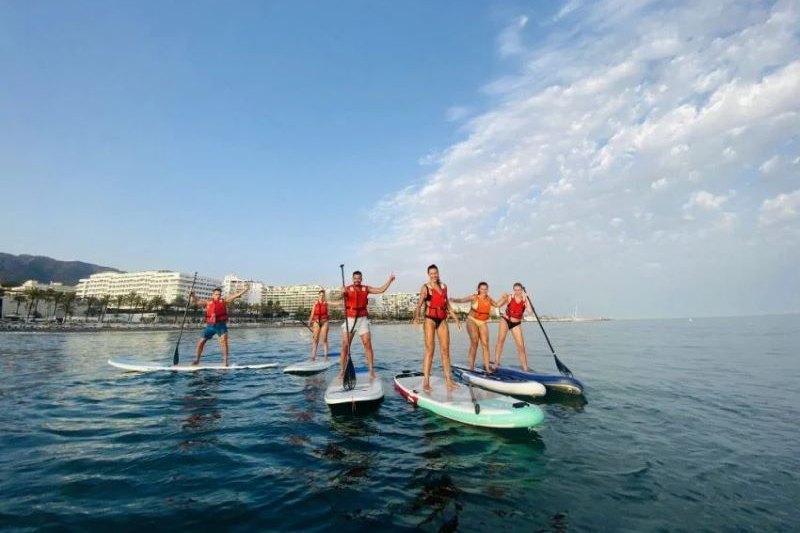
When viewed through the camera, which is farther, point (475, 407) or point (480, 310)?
point (480, 310)

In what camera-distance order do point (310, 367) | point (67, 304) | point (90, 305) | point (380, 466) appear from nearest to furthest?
point (380, 466) < point (310, 367) < point (67, 304) < point (90, 305)

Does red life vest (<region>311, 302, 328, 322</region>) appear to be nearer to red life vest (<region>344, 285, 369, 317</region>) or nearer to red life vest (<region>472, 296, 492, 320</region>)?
red life vest (<region>344, 285, 369, 317</region>)

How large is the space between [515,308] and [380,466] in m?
10.2

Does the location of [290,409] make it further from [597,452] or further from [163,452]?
[597,452]

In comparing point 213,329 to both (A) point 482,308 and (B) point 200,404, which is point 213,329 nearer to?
(B) point 200,404

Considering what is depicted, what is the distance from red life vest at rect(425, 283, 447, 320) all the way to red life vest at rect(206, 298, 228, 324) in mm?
10795

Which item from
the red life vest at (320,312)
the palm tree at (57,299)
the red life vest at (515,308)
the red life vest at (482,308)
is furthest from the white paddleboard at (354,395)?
the palm tree at (57,299)

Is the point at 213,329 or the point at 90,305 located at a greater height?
the point at 90,305

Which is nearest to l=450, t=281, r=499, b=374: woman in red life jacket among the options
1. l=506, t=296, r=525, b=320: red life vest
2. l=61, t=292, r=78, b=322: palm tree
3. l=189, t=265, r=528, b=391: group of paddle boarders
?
l=189, t=265, r=528, b=391: group of paddle boarders

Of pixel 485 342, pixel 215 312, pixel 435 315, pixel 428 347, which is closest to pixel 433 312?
pixel 435 315

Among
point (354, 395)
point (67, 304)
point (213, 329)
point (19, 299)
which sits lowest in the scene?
point (354, 395)

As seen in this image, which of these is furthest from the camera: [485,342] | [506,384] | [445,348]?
[485,342]

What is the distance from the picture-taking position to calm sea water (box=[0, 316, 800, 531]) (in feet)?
17.3

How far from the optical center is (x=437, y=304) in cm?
1129
